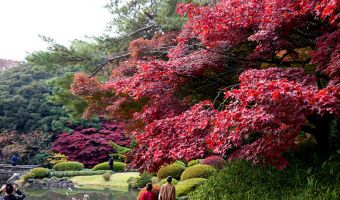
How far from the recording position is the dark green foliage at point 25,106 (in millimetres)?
29984

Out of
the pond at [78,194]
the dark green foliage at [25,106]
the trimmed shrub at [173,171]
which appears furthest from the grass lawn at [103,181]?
the dark green foliage at [25,106]

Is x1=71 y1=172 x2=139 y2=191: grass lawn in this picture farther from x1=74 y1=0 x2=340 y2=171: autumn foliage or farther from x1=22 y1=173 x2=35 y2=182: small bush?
x1=74 y1=0 x2=340 y2=171: autumn foliage

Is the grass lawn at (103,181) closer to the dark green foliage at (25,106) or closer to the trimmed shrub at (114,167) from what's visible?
the trimmed shrub at (114,167)

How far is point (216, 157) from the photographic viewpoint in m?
13.4

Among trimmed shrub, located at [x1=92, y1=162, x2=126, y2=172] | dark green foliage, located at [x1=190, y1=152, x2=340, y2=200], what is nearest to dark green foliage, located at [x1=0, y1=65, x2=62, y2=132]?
trimmed shrub, located at [x1=92, y1=162, x2=126, y2=172]

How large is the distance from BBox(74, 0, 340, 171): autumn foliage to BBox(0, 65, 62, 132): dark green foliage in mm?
24478

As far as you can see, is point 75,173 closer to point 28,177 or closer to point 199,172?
point 28,177

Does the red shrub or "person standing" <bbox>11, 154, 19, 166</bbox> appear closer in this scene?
"person standing" <bbox>11, 154, 19, 166</bbox>

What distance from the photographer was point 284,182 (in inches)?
248

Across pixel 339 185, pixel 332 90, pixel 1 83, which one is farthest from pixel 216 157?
pixel 1 83

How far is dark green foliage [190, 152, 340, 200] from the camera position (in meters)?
5.61

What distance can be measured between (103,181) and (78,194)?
11.5 ft

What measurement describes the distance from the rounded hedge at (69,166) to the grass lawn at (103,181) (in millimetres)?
2269

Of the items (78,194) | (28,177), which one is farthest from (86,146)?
(78,194)
